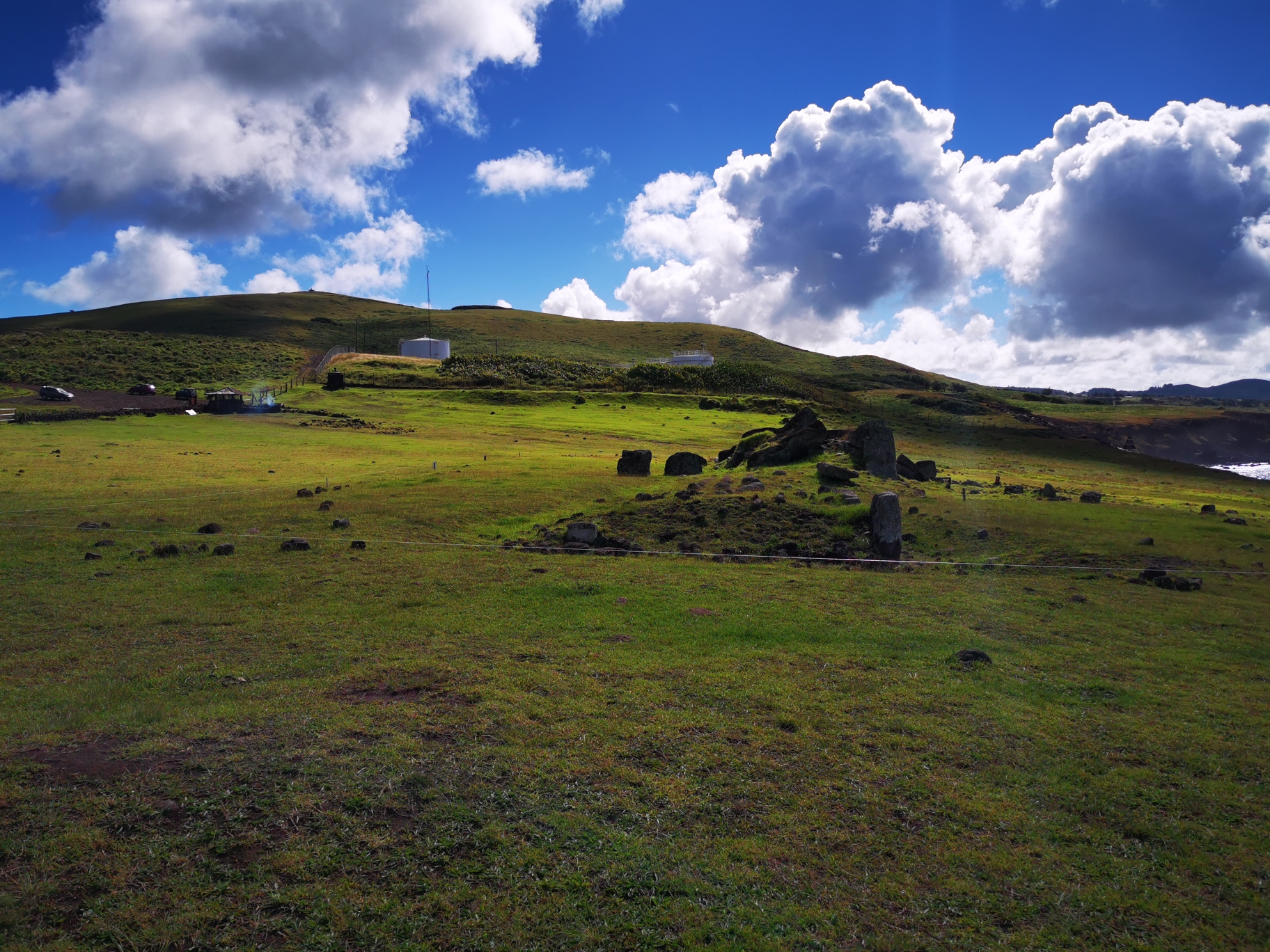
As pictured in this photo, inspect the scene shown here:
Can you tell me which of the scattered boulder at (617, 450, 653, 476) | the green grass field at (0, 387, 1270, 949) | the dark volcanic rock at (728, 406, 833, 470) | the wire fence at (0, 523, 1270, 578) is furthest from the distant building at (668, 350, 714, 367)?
the green grass field at (0, 387, 1270, 949)

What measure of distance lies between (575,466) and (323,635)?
23461 mm

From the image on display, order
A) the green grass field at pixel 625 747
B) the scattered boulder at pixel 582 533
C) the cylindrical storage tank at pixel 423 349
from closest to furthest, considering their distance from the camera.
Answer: the green grass field at pixel 625 747, the scattered boulder at pixel 582 533, the cylindrical storage tank at pixel 423 349

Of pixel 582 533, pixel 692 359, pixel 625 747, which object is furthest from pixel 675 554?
pixel 692 359

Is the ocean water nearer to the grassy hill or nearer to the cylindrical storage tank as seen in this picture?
the grassy hill

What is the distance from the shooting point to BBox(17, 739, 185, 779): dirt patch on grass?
26.9ft

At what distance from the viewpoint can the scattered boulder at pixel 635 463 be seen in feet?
111

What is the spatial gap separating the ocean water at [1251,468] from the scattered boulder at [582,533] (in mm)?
99604

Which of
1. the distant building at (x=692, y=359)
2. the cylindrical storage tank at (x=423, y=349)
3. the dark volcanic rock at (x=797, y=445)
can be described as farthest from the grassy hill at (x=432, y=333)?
the dark volcanic rock at (x=797, y=445)

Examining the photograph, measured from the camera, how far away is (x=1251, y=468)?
4210 inches

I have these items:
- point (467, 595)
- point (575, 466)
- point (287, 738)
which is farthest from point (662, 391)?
point (287, 738)

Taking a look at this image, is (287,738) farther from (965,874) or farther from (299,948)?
(965,874)

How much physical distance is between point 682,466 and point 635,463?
217cm

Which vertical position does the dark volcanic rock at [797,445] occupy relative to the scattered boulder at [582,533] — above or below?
above

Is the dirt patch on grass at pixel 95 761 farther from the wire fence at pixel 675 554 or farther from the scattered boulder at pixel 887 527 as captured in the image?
the scattered boulder at pixel 887 527
